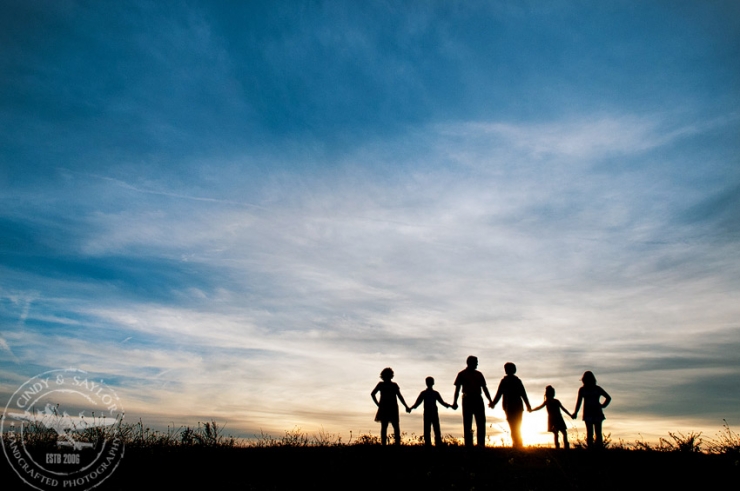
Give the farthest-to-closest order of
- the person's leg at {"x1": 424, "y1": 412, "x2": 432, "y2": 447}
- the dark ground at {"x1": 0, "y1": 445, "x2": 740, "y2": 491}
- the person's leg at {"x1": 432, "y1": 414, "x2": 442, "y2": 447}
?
1. the person's leg at {"x1": 424, "y1": 412, "x2": 432, "y2": 447}
2. the person's leg at {"x1": 432, "y1": 414, "x2": 442, "y2": 447}
3. the dark ground at {"x1": 0, "y1": 445, "x2": 740, "y2": 491}

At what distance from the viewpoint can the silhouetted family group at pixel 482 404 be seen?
41.7 feet

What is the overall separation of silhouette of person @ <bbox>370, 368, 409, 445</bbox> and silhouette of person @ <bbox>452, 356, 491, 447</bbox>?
193 centimetres

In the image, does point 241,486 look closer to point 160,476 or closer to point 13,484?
point 160,476

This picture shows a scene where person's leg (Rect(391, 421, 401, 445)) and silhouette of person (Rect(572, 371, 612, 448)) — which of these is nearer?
silhouette of person (Rect(572, 371, 612, 448))

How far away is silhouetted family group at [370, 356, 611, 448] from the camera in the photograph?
41.7ft

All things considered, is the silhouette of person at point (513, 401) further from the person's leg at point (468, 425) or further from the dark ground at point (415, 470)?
the dark ground at point (415, 470)

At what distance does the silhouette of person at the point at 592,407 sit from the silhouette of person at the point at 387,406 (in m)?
4.94

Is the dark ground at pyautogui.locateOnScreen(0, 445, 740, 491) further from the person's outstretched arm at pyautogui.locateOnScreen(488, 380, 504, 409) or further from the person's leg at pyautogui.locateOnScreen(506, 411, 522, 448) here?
the person's outstretched arm at pyautogui.locateOnScreen(488, 380, 504, 409)

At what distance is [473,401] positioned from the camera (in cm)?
1268

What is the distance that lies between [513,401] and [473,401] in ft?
3.51

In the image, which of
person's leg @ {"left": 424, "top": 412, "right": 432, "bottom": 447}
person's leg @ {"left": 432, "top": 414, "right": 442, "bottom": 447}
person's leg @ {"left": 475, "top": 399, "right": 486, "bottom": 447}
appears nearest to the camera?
person's leg @ {"left": 475, "top": 399, "right": 486, "bottom": 447}

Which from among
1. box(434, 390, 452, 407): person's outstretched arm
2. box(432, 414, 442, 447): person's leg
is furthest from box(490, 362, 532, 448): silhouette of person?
box(432, 414, 442, 447): person's leg

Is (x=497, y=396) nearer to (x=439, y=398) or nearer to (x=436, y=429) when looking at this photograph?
(x=439, y=398)

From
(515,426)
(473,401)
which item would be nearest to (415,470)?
(473,401)
